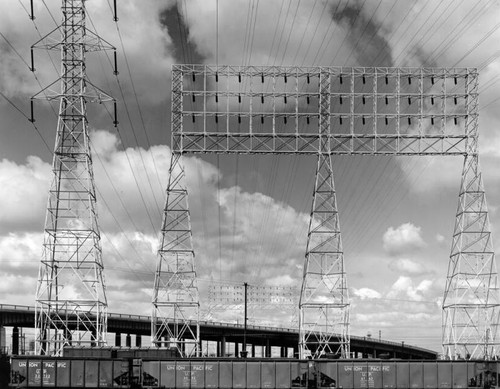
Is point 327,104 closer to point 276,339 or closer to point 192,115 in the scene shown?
point 192,115

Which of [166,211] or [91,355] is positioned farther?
[166,211]

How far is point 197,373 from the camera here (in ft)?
151

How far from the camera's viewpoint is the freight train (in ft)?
150

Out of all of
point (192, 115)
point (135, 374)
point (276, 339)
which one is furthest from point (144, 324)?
point (135, 374)

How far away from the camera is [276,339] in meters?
164

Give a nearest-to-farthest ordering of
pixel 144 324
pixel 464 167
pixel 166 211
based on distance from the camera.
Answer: pixel 166 211, pixel 464 167, pixel 144 324

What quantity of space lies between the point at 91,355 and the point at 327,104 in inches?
1109

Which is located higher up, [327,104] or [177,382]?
[327,104]

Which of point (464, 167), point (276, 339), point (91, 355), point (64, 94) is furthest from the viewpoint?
point (276, 339)

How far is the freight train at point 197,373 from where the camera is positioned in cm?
4559

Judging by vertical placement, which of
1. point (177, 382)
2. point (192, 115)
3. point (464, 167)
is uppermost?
point (192, 115)

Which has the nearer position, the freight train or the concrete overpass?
the freight train

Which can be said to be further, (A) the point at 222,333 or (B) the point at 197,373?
(A) the point at 222,333

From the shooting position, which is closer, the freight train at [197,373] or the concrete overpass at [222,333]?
the freight train at [197,373]
